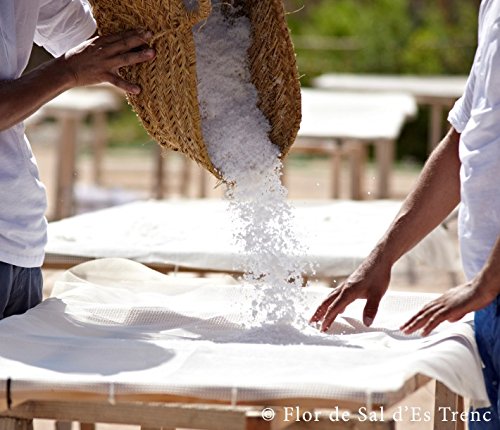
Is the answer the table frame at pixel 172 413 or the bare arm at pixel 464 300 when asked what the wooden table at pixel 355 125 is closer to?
the bare arm at pixel 464 300

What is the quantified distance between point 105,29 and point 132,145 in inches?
425

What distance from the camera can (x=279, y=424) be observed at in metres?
1.78

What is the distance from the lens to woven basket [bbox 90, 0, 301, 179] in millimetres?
2078

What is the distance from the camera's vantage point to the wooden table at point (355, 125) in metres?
5.52

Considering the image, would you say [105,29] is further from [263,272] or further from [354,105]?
[354,105]

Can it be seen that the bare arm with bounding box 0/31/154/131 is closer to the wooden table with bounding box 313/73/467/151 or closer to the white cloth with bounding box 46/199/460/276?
the white cloth with bounding box 46/199/460/276

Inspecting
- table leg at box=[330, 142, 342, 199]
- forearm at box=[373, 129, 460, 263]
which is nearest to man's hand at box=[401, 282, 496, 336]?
forearm at box=[373, 129, 460, 263]

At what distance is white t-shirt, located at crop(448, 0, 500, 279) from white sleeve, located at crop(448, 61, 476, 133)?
36 mm

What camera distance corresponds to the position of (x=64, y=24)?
238 cm

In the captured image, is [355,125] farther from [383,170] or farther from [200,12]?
[200,12]

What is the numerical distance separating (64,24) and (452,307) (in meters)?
1.06

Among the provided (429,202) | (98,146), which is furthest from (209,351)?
(98,146)

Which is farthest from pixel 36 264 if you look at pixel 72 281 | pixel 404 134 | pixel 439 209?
pixel 404 134

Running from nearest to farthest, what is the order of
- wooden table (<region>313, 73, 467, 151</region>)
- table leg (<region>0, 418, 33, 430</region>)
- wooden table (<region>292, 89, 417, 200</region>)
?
table leg (<region>0, 418, 33, 430</region>)
wooden table (<region>292, 89, 417, 200</region>)
wooden table (<region>313, 73, 467, 151</region>)
